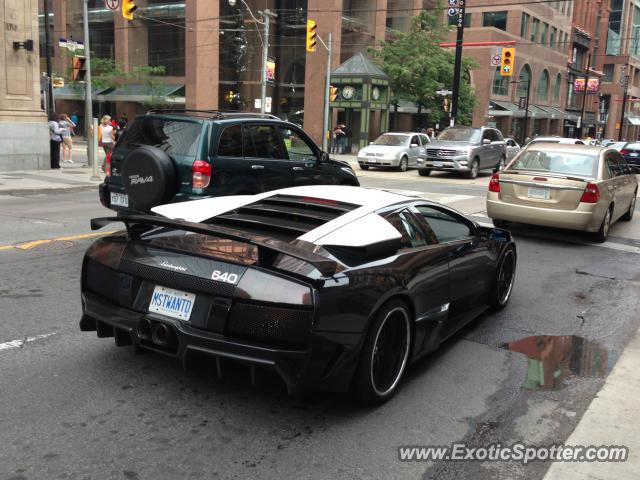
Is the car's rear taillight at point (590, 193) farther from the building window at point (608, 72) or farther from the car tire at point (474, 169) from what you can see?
the building window at point (608, 72)

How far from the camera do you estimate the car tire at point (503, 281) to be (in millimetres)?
6293

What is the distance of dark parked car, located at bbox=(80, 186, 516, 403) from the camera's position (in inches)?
141

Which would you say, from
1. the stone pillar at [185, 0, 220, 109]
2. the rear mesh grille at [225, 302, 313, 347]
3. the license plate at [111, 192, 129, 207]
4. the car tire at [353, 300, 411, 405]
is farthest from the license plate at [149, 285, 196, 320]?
the stone pillar at [185, 0, 220, 109]

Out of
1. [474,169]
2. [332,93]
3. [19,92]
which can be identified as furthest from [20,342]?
[332,93]

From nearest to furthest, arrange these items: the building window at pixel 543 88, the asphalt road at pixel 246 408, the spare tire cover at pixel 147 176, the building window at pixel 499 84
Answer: the asphalt road at pixel 246 408
the spare tire cover at pixel 147 176
the building window at pixel 499 84
the building window at pixel 543 88

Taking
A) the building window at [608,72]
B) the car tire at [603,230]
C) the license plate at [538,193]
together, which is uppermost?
the building window at [608,72]

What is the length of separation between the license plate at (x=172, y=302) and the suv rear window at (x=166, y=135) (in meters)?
4.57

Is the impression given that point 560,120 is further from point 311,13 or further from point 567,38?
point 311,13

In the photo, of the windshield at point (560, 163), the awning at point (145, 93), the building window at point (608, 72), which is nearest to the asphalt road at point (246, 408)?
the windshield at point (560, 163)

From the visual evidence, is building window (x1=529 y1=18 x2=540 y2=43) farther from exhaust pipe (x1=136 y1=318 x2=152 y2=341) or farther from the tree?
exhaust pipe (x1=136 y1=318 x2=152 y2=341)

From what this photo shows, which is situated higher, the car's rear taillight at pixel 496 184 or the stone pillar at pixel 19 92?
the stone pillar at pixel 19 92

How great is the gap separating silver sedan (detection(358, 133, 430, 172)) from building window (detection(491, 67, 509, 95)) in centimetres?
3459

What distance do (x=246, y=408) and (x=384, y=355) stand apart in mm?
966

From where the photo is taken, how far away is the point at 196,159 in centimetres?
814
